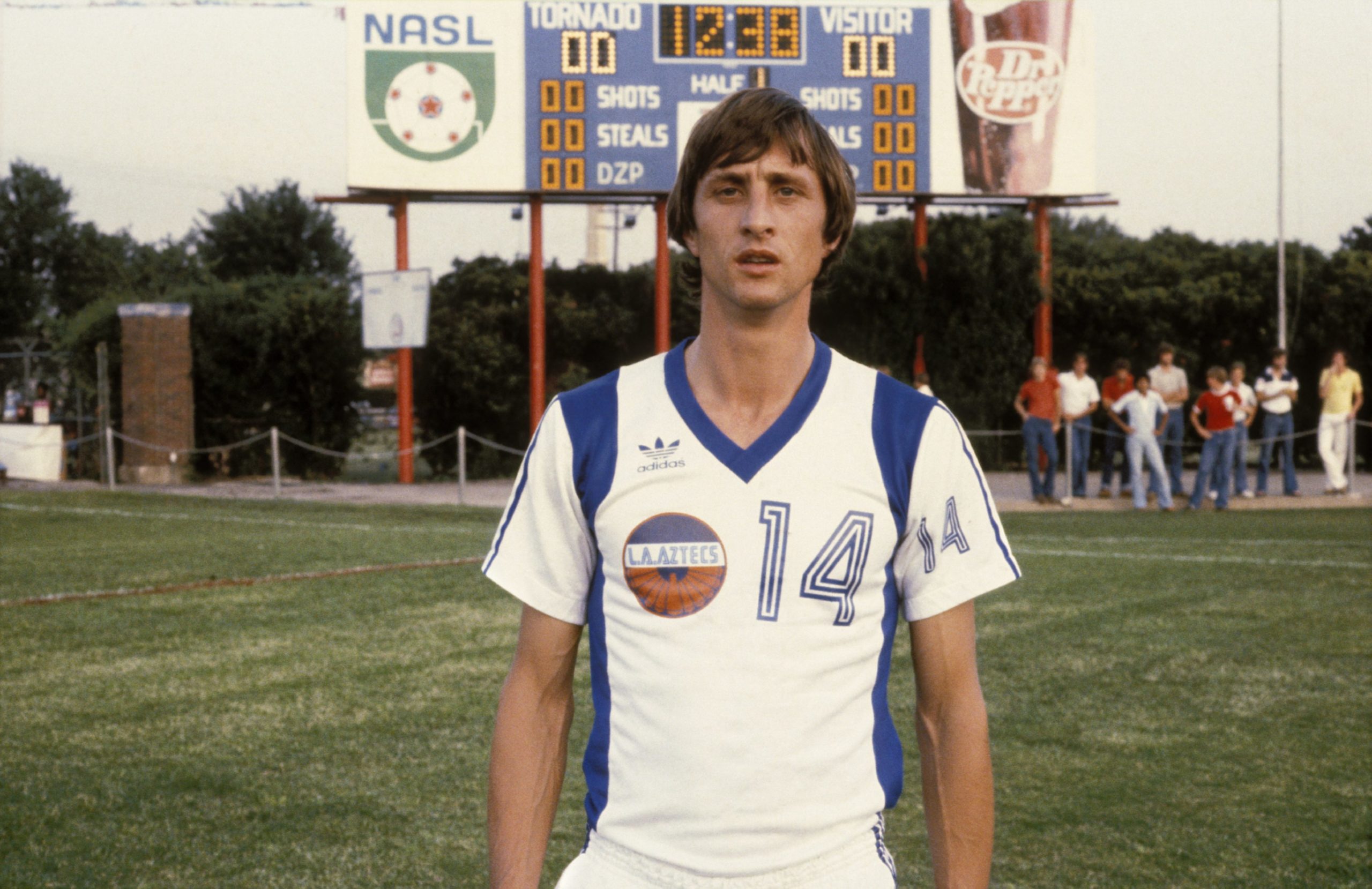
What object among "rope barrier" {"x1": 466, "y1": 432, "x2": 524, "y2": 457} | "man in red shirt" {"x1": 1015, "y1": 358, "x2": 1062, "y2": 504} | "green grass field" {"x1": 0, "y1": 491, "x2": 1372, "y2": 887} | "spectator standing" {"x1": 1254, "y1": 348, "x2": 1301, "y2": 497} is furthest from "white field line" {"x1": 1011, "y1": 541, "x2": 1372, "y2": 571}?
"rope barrier" {"x1": 466, "y1": 432, "x2": 524, "y2": 457}

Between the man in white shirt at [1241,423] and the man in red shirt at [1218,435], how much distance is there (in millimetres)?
98

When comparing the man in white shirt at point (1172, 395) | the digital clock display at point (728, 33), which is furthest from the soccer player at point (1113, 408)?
the digital clock display at point (728, 33)

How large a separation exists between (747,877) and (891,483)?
55 cm

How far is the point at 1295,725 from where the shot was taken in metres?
5.75

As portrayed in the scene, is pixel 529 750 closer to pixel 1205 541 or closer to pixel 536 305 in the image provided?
pixel 1205 541

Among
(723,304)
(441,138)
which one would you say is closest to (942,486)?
(723,304)

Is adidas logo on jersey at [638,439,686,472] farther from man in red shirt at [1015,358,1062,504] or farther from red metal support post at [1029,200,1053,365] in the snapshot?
red metal support post at [1029,200,1053,365]

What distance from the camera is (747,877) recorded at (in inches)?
69.3

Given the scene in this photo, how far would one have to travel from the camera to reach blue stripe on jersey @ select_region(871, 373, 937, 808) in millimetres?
1867

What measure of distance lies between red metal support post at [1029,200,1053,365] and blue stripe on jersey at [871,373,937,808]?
76.1 feet

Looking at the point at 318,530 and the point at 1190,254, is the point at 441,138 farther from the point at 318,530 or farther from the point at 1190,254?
the point at 1190,254

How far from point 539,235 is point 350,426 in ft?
22.7

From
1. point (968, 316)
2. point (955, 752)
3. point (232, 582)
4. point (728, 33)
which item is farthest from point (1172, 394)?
point (955, 752)

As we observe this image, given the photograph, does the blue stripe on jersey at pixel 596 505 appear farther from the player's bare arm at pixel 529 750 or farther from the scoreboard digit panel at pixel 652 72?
the scoreboard digit panel at pixel 652 72
